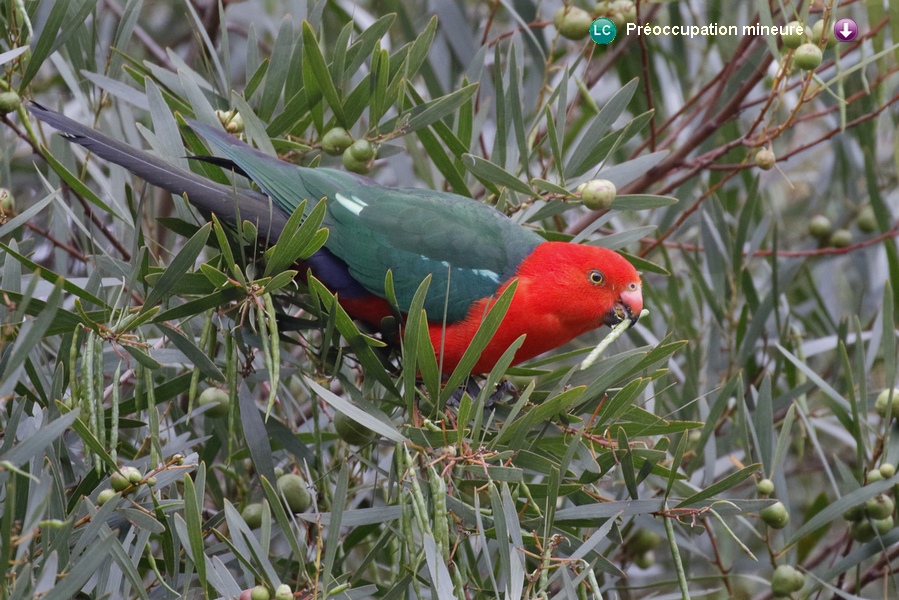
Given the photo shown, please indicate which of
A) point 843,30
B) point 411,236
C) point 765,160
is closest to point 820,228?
point 843,30

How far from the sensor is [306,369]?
2061mm

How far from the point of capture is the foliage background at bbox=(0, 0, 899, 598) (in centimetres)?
152

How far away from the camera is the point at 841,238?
10.9 feet

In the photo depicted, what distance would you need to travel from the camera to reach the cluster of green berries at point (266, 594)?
1417 millimetres

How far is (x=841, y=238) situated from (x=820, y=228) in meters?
0.08

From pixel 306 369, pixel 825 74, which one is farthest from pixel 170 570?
pixel 825 74

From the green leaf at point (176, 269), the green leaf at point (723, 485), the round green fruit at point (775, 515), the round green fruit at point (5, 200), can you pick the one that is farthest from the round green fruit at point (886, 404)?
the round green fruit at point (5, 200)

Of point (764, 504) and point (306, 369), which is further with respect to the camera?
point (306, 369)

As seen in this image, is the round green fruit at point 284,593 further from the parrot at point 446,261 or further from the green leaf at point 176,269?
the parrot at point 446,261

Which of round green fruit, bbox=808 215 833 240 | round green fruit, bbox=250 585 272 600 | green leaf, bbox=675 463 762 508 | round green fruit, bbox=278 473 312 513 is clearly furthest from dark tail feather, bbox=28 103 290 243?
round green fruit, bbox=808 215 833 240

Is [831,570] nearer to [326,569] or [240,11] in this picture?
[326,569]

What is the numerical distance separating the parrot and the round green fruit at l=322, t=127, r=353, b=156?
0.11 meters

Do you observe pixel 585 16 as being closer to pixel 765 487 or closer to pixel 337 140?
pixel 337 140

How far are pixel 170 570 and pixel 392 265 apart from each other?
95cm
